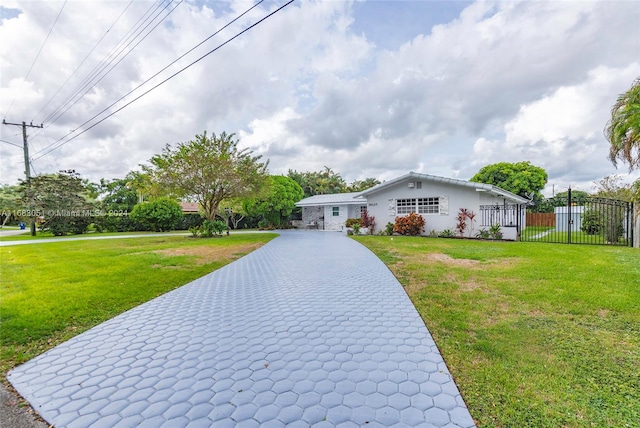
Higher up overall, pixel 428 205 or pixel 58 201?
pixel 58 201

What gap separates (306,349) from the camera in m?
3.54

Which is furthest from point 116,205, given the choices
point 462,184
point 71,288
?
point 462,184

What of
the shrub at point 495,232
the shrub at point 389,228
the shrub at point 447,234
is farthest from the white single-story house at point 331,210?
the shrub at point 495,232

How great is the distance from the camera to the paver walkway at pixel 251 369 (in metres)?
2.40

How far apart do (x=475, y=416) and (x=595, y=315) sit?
11.8 ft

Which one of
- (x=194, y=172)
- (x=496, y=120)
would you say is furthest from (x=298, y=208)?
(x=496, y=120)

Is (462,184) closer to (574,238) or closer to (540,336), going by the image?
(574,238)

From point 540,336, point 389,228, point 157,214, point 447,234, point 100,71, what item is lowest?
point 540,336

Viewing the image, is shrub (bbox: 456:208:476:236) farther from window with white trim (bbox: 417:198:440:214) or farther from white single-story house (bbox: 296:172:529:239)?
window with white trim (bbox: 417:198:440:214)

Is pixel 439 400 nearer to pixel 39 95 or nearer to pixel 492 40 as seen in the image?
pixel 492 40

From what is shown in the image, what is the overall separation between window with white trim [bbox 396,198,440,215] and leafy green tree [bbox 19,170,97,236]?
76.4 ft

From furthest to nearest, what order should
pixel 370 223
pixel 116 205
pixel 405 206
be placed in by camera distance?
1. pixel 116 205
2. pixel 370 223
3. pixel 405 206

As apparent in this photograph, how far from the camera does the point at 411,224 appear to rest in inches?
682

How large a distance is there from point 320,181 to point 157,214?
65.7 feet
